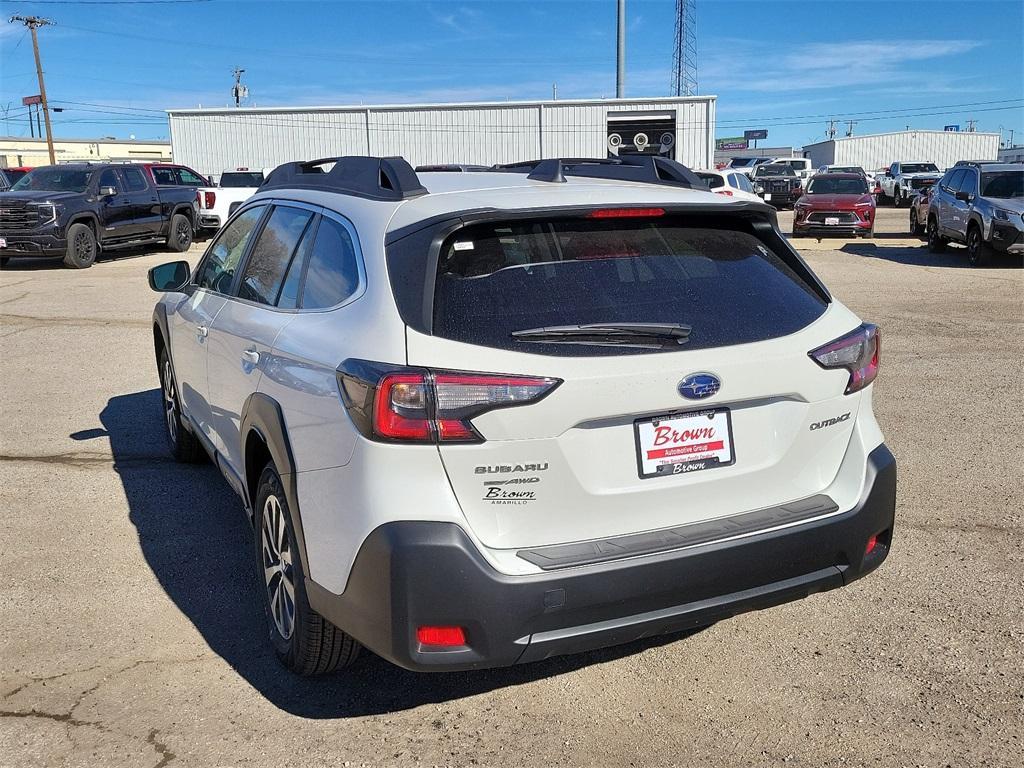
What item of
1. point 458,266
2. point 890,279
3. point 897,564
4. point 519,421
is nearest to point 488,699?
point 519,421

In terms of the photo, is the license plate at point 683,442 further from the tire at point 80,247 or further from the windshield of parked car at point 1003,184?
the tire at point 80,247

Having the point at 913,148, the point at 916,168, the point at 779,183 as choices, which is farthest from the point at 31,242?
the point at 913,148

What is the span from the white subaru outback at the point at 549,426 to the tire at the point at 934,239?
17.1 meters

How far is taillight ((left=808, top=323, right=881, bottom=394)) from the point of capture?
3.09 meters

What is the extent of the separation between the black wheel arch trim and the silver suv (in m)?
15.1

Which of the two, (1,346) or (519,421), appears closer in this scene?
(519,421)

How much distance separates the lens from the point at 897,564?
14.1ft

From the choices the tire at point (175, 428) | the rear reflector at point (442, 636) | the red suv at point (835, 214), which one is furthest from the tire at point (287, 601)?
the red suv at point (835, 214)

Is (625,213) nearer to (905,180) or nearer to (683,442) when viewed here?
(683,442)

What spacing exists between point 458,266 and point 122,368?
23.3ft

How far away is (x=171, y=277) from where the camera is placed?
5160mm

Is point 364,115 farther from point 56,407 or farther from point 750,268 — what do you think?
point 750,268

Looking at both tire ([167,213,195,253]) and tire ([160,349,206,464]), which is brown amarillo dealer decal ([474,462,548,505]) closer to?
tire ([160,349,206,464])

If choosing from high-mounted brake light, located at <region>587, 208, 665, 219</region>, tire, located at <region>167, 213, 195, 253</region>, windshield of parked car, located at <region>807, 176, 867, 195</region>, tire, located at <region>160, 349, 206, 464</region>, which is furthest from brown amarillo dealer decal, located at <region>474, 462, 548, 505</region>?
windshield of parked car, located at <region>807, 176, 867, 195</region>
